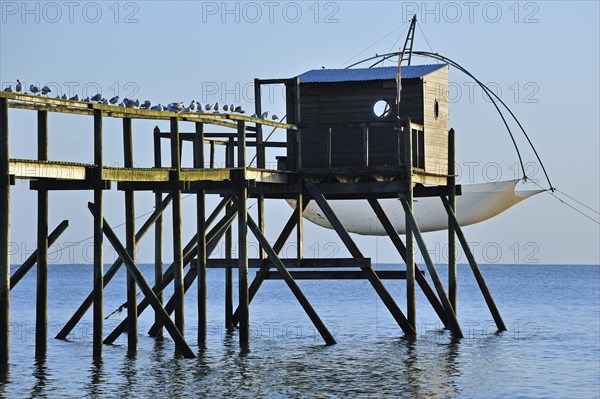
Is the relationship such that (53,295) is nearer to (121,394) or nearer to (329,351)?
(329,351)

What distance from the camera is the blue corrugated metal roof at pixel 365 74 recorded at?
37062 mm

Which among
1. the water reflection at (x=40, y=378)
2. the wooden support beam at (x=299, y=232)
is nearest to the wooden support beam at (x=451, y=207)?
the wooden support beam at (x=299, y=232)

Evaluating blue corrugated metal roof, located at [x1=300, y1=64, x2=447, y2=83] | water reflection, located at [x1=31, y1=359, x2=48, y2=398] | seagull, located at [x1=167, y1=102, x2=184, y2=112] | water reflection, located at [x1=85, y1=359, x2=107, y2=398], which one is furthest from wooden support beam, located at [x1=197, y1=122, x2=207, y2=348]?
blue corrugated metal roof, located at [x1=300, y1=64, x2=447, y2=83]

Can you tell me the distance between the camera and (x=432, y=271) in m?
36.0

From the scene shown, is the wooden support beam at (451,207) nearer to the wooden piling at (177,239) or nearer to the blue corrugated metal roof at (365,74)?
the blue corrugated metal roof at (365,74)

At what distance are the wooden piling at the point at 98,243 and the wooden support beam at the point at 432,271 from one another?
8921 millimetres

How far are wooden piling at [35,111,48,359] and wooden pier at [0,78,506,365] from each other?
0.9 inches

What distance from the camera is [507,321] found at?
57.1 m

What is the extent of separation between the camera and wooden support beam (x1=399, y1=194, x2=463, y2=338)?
35.1 meters

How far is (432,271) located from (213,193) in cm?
586

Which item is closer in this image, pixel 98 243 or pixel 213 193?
pixel 98 243

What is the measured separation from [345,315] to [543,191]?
16.1m

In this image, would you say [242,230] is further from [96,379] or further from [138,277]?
[96,379]

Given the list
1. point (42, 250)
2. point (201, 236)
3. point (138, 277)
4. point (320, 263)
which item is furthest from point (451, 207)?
point (42, 250)
